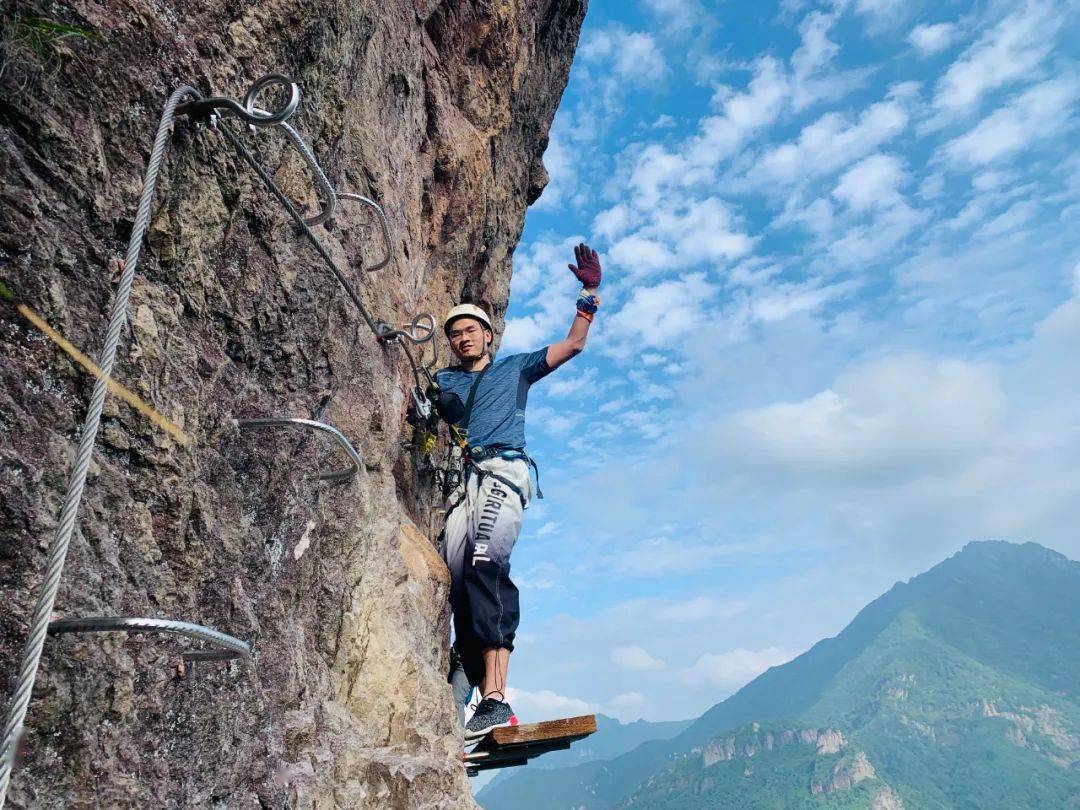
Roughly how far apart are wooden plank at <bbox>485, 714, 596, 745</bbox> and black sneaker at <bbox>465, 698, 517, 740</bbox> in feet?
0.55

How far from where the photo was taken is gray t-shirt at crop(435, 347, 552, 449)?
6898 mm

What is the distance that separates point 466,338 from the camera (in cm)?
761

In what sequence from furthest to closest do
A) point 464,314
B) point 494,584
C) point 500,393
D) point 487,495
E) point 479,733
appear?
point 464,314
point 500,393
point 487,495
point 494,584
point 479,733

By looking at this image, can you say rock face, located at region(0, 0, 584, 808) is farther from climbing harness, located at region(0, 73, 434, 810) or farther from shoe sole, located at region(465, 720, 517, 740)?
shoe sole, located at region(465, 720, 517, 740)

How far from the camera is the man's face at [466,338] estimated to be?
7.60 m

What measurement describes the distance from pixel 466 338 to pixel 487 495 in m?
1.88

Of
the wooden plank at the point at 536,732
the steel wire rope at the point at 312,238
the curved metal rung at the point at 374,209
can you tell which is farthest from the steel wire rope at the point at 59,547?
the wooden plank at the point at 536,732

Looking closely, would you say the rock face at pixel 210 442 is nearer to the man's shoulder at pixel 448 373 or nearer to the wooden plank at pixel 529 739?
the wooden plank at pixel 529 739

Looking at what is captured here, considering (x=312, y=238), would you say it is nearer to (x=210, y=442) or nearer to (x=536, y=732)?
(x=210, y=442)

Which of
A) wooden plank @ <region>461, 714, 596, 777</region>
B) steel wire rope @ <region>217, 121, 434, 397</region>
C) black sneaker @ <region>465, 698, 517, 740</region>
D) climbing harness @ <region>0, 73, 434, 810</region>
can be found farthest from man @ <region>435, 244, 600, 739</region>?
climbing harness @ <region>0, 73, 434, 810</region>

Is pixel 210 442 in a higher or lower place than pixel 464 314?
lower

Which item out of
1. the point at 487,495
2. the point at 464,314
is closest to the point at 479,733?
the point at 487,495

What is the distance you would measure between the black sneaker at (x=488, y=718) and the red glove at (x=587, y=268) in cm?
411

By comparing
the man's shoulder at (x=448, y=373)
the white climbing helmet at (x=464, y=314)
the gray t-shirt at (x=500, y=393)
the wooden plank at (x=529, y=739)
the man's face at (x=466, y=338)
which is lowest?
the wooden plank at (x=529, y=739)
